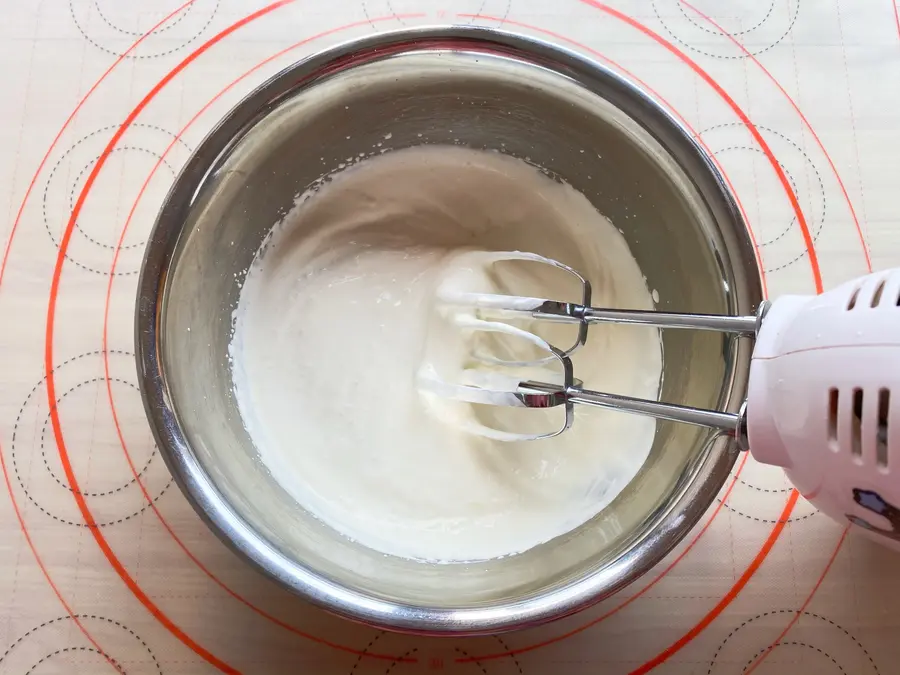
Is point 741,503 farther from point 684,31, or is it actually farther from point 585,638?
point 684,31

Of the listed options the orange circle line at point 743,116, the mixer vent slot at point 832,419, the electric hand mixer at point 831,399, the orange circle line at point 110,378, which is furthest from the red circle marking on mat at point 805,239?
the mixer vent slot at point 832,419

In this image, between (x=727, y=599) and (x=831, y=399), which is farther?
(x=727, y=599)

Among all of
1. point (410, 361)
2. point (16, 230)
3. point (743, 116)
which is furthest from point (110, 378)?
point (743, 116)

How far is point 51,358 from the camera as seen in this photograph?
0.81m

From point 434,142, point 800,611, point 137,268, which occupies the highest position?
point 434,142

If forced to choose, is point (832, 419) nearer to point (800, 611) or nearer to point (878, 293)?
point (878, 293)

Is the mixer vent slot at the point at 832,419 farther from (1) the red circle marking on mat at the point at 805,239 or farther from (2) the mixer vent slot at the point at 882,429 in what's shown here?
(1) the red circle marking on mat at the point at 805,239

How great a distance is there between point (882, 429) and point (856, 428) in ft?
0.06

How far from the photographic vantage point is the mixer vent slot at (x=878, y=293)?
0.42 meters

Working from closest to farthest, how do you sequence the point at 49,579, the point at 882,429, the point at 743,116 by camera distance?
1. the point at 882,429
2. the point at 49,579
3. the point at 743,116

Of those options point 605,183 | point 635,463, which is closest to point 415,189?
point 605,183

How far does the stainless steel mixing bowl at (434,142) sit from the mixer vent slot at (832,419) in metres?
0.16

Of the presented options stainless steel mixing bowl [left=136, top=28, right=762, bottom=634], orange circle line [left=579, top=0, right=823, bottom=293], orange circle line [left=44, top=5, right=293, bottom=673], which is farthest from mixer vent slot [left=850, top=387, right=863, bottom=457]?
orange circle line [left=44, top=5, right=293, bottom=673]

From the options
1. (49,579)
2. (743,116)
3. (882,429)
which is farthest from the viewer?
(743,116)
